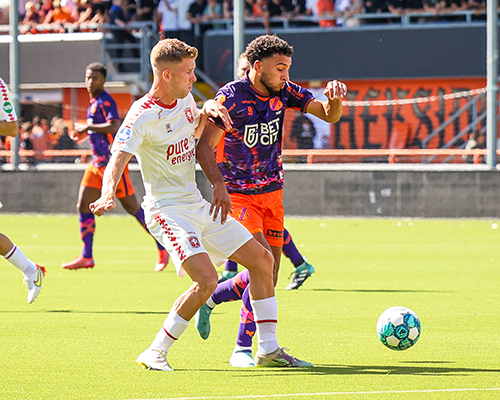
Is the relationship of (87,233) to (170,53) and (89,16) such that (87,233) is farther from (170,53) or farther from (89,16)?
(89,16)

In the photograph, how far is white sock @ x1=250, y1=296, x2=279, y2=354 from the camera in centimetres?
627

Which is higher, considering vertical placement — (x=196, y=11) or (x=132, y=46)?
(x=196, y=11)

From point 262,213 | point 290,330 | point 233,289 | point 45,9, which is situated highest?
point 45,9

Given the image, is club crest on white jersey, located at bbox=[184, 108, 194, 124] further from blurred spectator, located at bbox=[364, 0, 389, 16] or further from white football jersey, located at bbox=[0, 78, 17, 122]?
blurred spectator, located at bbox=[364, 0, 389, 16]

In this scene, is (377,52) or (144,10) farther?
(144,10)

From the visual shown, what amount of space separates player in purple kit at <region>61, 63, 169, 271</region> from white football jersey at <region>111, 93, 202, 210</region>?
5.84 metres

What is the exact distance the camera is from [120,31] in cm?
2773

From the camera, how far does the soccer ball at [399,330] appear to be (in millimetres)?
6582

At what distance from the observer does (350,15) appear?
90.5 ft

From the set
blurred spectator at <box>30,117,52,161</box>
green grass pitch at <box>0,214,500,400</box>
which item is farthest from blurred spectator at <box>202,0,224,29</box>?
green grass pitch at <box>0,214,500,400</box>

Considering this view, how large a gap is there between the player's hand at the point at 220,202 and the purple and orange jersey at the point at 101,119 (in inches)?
245

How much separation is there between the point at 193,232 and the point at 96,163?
6.35 meters

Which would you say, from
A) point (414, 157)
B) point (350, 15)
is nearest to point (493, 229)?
point (414, 157)

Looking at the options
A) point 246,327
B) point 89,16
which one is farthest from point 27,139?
point 246,327
